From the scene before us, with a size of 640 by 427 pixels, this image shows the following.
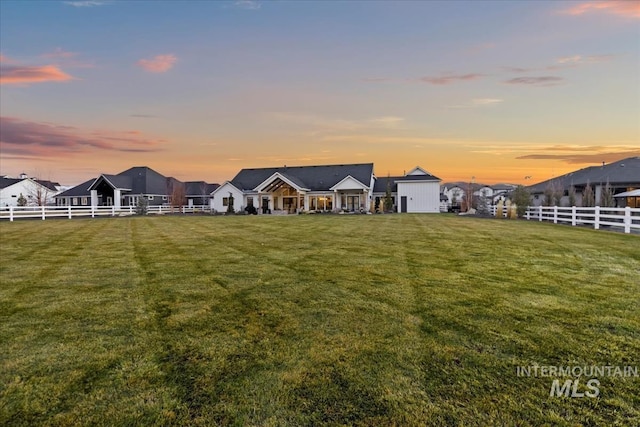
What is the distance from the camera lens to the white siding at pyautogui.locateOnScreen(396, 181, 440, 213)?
127 ft

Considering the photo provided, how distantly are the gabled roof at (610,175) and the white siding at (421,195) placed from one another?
1057 cm

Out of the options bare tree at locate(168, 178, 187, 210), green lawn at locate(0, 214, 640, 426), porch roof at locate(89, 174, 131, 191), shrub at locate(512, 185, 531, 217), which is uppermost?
porch roof at locate(89, 174, 131, 191)

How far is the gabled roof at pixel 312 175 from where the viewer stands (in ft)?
133

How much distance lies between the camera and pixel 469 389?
2.72 meters

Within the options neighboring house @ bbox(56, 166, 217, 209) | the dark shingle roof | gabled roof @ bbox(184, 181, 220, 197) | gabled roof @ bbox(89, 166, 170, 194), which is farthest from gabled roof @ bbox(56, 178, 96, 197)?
the dark shingle roof

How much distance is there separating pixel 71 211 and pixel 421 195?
113 ft

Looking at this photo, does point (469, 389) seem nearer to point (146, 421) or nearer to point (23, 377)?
point (146, 421)

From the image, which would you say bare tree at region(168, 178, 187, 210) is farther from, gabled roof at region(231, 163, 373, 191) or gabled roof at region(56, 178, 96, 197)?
gabled roof at region(56, 178, 96, 197)

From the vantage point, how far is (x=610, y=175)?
106 ft

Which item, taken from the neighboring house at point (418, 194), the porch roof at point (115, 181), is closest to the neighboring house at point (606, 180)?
the neighboring house at point (418, 194)

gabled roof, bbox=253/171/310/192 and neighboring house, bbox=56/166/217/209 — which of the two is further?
neighboring house, bbox=56/166/217/209

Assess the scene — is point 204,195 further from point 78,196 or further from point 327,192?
point 327,192

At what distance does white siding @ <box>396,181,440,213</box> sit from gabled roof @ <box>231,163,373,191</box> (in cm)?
437

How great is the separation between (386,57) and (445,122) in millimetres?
7224
